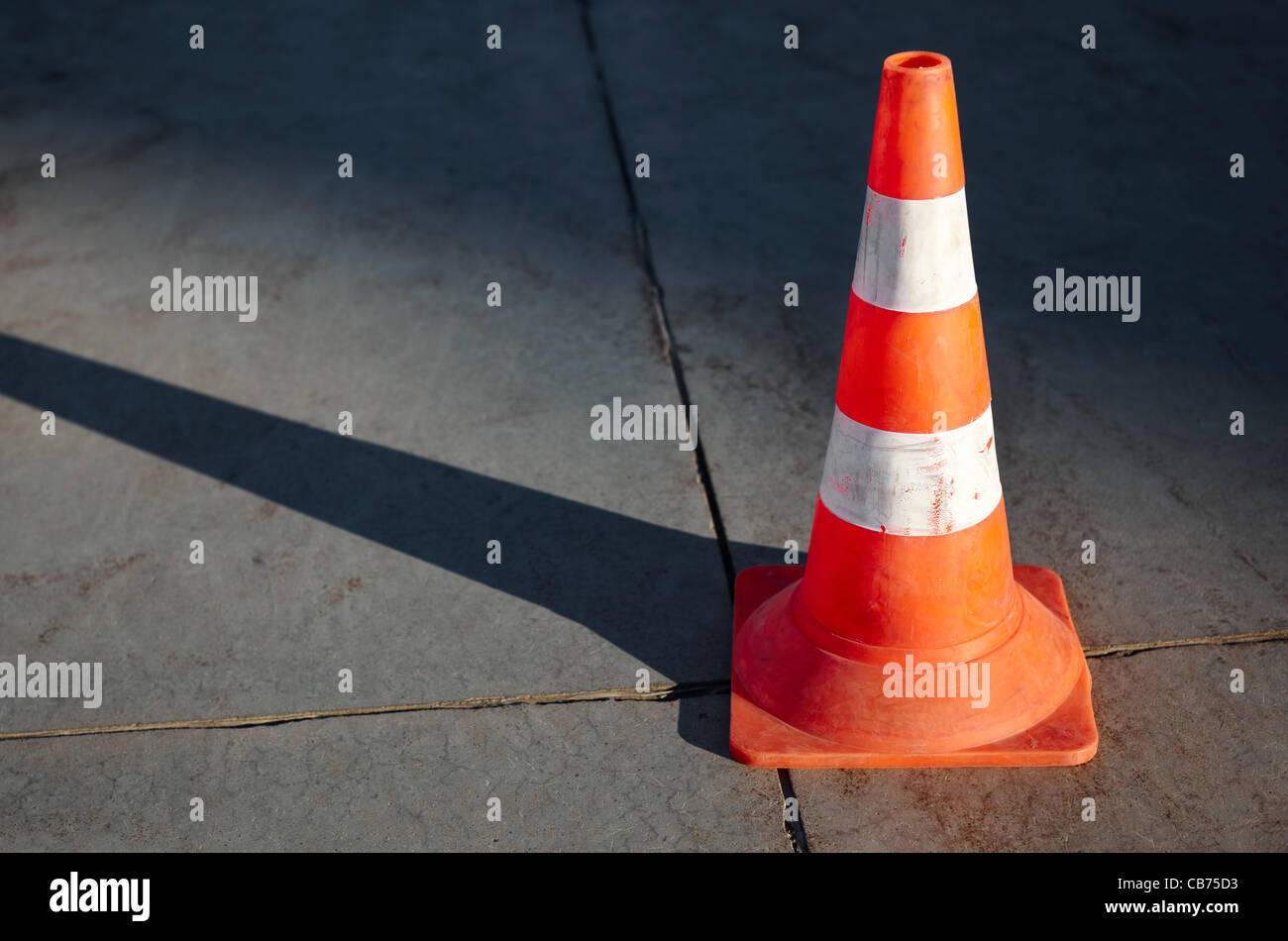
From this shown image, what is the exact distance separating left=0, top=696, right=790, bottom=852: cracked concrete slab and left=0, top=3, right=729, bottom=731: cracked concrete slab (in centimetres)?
11

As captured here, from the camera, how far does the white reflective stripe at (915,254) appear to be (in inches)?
80.4

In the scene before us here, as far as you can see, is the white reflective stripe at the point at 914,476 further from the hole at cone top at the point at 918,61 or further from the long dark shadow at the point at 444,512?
the hole at cone top at the point at 918,61

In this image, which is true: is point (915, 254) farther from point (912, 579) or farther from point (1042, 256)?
point (1042, 256)

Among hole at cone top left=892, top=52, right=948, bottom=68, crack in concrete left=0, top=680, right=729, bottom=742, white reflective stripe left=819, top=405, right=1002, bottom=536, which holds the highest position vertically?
hole at cone top left=892, top=52, right=948, bottom=68

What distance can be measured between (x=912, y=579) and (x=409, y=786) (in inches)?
40.2

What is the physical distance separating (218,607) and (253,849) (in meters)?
0.72

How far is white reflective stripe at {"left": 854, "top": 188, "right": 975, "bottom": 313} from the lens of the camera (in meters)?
2.04

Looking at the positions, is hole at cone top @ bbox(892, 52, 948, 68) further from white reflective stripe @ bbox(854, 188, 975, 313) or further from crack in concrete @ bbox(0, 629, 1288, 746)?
crack in concrete @ bbox(0, 629, 1288, 746)

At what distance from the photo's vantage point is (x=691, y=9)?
5.54 meters

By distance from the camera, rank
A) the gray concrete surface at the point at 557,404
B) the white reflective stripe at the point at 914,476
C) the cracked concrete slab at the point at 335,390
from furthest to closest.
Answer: the cracked concrete slab at the point at 335,390, the gray concrete surface at the point at 557,404, the white reflective stripe at the point at 914,476

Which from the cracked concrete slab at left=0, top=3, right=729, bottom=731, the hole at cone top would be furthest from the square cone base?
the hole at cone top

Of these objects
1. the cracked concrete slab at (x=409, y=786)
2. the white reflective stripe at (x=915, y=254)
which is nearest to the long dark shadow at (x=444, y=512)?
the cracked concrete slab at (x=409, y=786)

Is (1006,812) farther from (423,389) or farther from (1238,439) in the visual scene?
(423,389)

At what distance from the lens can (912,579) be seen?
7.47ft
